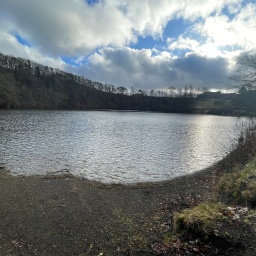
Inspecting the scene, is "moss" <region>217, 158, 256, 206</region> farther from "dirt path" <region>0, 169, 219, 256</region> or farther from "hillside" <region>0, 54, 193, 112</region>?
"hillside" <region>0, 54, 193, 112</region>

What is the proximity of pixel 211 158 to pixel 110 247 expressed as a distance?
71.7ft

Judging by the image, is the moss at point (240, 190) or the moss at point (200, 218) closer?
the moss at point (200, 218)

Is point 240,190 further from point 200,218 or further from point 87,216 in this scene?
point 87,216

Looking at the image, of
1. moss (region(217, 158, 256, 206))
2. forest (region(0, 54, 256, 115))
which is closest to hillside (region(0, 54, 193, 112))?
forest (region(0, 54, 256, 115))

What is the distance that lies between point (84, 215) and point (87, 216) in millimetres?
165

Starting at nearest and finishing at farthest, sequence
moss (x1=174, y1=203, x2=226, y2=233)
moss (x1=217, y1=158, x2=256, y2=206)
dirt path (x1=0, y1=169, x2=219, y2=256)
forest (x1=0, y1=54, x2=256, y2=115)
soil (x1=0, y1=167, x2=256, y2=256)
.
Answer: moss (x1=174, y1=203, x2=226, y2=233)
soil (x1=0, y1=167, x2=256, y2=256)
dirt path (x1=0, y1=169, x2=219, y2=256)
moss (x1=217, y1=158, x2=256, y2=206)
forest (x1=0, y1=54, x2=256, y2=115)

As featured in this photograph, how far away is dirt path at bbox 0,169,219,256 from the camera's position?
291 inches

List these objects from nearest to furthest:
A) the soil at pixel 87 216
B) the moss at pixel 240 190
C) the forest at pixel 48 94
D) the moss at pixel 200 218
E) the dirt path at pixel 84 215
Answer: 1. the moss at pixel 200 218
2. the soil at pixel 87 216
3. the dirt path at pixel 84 215
4. the moss at pixel 240 190
5. the forest at pixel 48 94

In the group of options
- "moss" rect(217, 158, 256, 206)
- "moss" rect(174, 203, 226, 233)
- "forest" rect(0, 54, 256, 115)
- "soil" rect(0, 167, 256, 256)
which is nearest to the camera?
"moss" rect(174, 203, 226, 233)

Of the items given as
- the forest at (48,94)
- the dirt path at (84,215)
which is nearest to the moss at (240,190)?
the dirt path at (84,215)

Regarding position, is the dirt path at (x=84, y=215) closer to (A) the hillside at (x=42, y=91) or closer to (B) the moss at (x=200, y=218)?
(B) the moss at (x=200, y=218)

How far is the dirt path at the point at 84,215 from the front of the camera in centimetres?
738

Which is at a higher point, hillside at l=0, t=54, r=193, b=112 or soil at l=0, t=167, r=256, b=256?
hillside at l=0, t=54, r=193, b=112

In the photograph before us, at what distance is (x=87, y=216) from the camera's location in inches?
386
